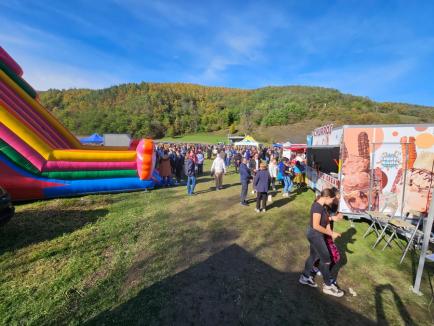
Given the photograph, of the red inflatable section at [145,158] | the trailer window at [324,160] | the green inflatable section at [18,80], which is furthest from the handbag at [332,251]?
the green inflatable section at [18,80]

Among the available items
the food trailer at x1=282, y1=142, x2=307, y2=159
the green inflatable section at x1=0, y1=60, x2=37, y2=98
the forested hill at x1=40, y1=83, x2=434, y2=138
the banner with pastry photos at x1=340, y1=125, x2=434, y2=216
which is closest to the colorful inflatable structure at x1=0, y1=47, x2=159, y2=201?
the green inflatable section at x1=0, y1=60, x2=37, y2=98

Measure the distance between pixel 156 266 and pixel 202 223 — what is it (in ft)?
7.53

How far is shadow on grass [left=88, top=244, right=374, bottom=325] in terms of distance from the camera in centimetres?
296

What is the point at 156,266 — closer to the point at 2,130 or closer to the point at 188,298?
the point at 188,298

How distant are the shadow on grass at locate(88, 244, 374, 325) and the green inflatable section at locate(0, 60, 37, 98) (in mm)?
9467

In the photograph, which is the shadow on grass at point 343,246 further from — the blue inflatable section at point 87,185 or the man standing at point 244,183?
the blue inflatable section at point 87,185

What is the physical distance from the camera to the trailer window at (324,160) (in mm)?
8319

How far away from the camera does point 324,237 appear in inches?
138

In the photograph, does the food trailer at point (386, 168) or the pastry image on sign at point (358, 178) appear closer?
the food trailer at point (386, 168)

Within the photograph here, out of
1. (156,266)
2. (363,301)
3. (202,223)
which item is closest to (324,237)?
(363,301)

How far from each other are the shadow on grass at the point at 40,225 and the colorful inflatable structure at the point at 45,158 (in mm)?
1152

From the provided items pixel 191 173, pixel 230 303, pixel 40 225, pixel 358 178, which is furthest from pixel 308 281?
pixel 191 173

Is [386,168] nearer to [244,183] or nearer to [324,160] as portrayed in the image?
[324,160]

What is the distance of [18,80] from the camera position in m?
8.90
